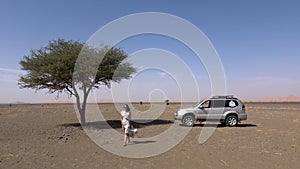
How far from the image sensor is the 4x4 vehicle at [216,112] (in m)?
16.9

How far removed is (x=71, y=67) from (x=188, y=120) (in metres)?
9.56

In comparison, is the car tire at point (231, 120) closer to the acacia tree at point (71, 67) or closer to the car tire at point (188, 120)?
the car tire at point (188, 120)

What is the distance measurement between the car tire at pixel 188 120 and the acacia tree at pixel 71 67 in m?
6.68

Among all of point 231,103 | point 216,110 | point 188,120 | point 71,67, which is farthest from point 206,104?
point 71,67

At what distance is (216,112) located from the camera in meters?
17.0

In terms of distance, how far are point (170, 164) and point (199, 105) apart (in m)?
10.3

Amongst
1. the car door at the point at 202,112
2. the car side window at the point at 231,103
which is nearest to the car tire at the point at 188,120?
the car door at the point at 202,112

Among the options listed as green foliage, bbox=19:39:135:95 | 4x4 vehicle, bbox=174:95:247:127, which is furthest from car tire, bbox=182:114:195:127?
green foliage, bbox=19:39:135:95

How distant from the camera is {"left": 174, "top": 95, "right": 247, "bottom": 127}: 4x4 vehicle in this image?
16.9m

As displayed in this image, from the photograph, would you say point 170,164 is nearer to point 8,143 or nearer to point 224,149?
point 224,149

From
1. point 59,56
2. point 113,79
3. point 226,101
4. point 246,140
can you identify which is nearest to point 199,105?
point 226,101

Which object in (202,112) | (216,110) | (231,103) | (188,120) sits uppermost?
(231,103)

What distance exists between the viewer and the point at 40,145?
1060cm

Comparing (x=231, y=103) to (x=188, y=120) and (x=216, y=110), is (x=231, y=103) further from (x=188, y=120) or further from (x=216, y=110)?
(x=188, y=120)
